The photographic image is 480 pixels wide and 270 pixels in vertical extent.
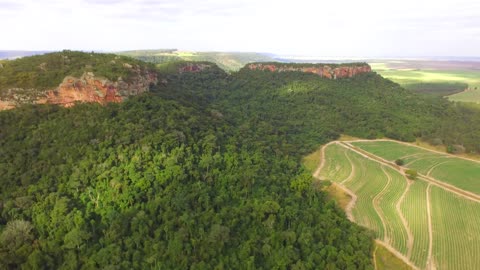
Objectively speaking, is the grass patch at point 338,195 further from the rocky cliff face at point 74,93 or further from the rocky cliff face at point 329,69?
the rocky cliff face at point 329,69

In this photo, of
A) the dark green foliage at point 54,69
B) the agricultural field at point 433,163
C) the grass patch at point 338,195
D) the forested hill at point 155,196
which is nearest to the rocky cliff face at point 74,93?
the dark green foliage at point 54,69

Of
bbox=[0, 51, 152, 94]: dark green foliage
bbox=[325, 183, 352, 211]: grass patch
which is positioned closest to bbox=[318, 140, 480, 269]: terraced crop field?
bbox=[325, 183, 352, 211]: grass patch

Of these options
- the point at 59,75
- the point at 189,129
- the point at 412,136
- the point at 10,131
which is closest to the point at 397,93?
the point at 412,136

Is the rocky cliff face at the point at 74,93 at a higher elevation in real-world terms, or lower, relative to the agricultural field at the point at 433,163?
higher

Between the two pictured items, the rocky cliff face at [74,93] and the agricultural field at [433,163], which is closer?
the rocky cliff face at [74,93]

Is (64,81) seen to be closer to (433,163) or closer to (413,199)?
(413,199)

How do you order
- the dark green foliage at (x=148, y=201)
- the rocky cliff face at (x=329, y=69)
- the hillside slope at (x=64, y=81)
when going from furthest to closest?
the rocky cliff face at (x=329, y=69)
the hillside slope at (x=64, y=81)
the dark green foliage at (x=148, y=201)
